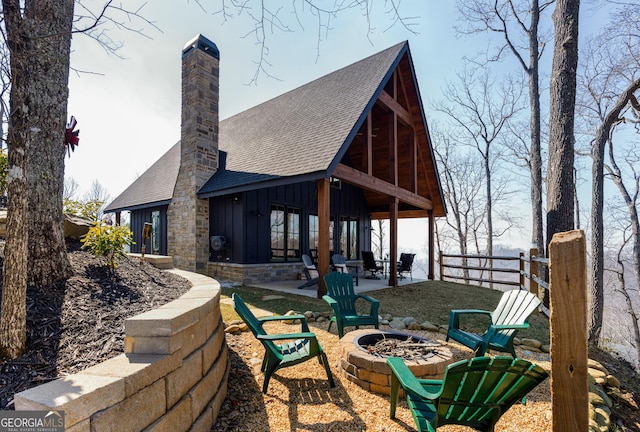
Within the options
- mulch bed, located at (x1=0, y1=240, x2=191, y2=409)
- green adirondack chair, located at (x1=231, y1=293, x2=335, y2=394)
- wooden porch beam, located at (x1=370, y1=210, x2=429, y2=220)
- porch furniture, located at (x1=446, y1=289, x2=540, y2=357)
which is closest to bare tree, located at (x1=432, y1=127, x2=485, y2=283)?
wooden porch beam, located at (x1=370, y1=210, x2=429, y2=220)

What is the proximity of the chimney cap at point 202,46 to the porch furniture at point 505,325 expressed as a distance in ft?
34.1

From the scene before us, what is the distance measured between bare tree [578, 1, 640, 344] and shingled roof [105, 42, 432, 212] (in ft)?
19.4

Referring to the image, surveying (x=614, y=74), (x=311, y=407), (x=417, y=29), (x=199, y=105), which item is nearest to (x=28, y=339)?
(x=311, y=407)

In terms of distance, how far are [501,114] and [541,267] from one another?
1375 cm

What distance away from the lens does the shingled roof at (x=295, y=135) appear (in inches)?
276

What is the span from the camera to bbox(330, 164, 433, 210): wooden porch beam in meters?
6.95

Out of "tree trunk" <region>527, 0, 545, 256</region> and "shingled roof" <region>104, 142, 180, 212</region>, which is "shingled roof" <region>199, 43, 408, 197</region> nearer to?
"shingled roof" <region>104, 142, 180, 212</region>

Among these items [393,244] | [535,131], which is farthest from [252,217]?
[535,131]

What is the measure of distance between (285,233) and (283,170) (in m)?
3.20

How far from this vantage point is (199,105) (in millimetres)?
9680

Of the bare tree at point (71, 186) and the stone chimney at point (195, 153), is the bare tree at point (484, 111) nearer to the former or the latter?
the stone chimney at point (195, 153)

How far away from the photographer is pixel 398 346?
3.18 metres

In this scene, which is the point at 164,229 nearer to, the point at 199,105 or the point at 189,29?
the point at 199,105

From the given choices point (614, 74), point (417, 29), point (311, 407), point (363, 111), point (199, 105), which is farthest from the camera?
point (614, 74)
